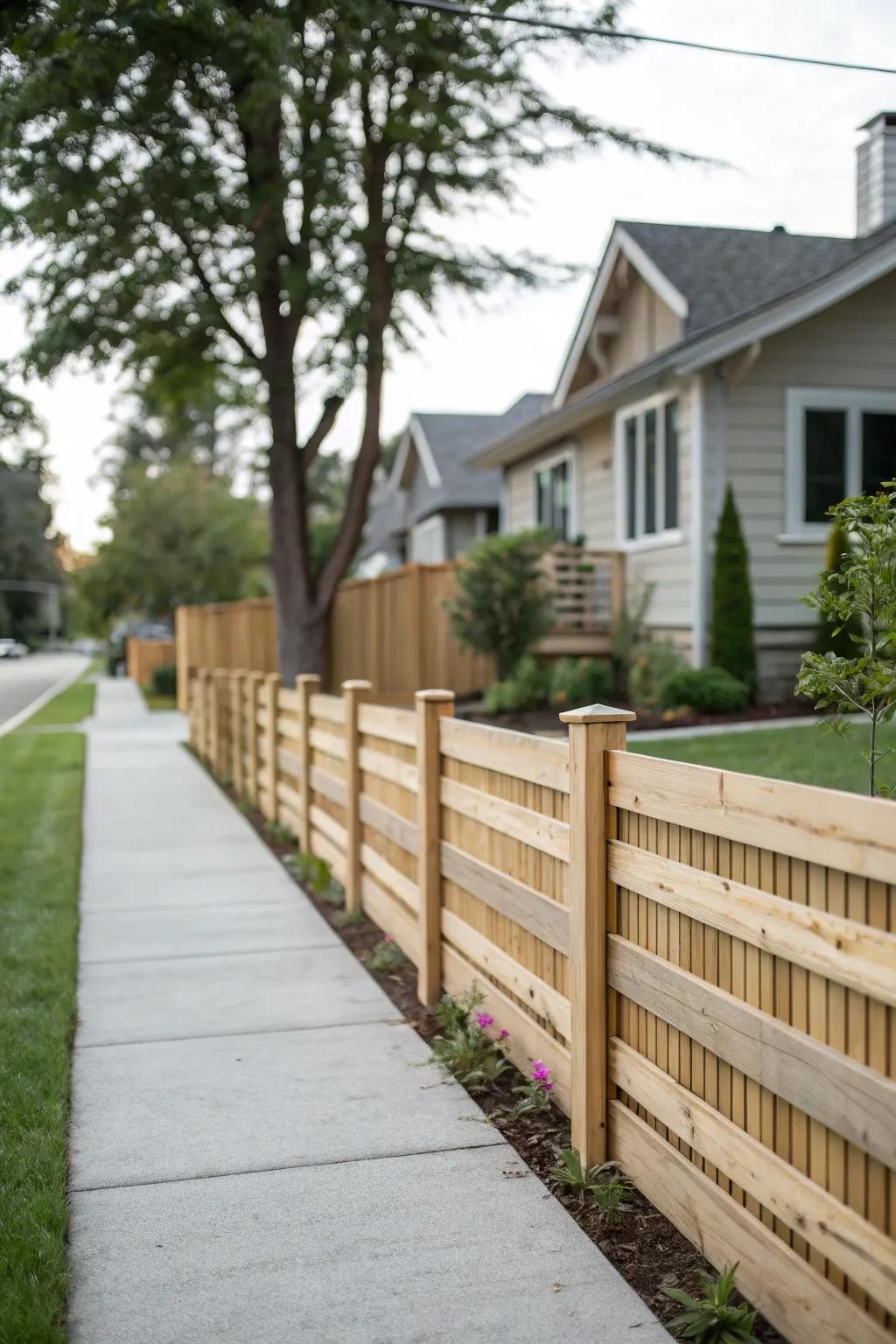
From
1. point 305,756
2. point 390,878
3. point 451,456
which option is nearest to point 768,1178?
point 390,878

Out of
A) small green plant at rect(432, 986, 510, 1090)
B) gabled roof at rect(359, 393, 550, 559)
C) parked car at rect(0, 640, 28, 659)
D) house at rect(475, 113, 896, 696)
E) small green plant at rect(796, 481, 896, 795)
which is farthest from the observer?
parked car at rect(0, 640, 28, 659)

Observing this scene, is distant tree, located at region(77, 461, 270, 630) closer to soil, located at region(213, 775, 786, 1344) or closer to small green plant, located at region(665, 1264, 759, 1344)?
soil, located at region(213, 775, 786, 1344)

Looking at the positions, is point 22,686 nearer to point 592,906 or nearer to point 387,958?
point 387,958

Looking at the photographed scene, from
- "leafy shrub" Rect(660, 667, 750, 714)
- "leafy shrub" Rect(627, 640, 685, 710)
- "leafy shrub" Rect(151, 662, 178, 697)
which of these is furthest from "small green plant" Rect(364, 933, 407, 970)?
"leafy shrub" Rect(151, 662, 178, 697)

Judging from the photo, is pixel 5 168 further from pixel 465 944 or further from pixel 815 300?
pixel 465 944

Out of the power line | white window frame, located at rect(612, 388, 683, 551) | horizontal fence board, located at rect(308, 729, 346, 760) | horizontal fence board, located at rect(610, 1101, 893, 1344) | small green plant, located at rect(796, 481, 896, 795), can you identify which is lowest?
horizontal fence board, located at rect(610, 1101, 893, 1344)

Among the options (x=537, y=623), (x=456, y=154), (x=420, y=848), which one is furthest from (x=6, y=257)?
(x=420, y=848)

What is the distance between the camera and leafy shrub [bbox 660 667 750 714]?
1252 centimetres

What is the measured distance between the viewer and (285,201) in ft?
48.9

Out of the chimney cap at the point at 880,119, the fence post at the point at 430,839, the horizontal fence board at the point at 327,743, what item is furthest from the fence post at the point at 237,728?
the chimney cap at the point at 880,119

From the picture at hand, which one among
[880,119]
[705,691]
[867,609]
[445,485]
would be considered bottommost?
[705,691]

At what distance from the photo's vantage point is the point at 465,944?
5254 mm

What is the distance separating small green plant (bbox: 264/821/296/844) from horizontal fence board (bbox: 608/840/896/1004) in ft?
21.4

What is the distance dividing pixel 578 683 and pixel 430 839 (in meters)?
8.78
